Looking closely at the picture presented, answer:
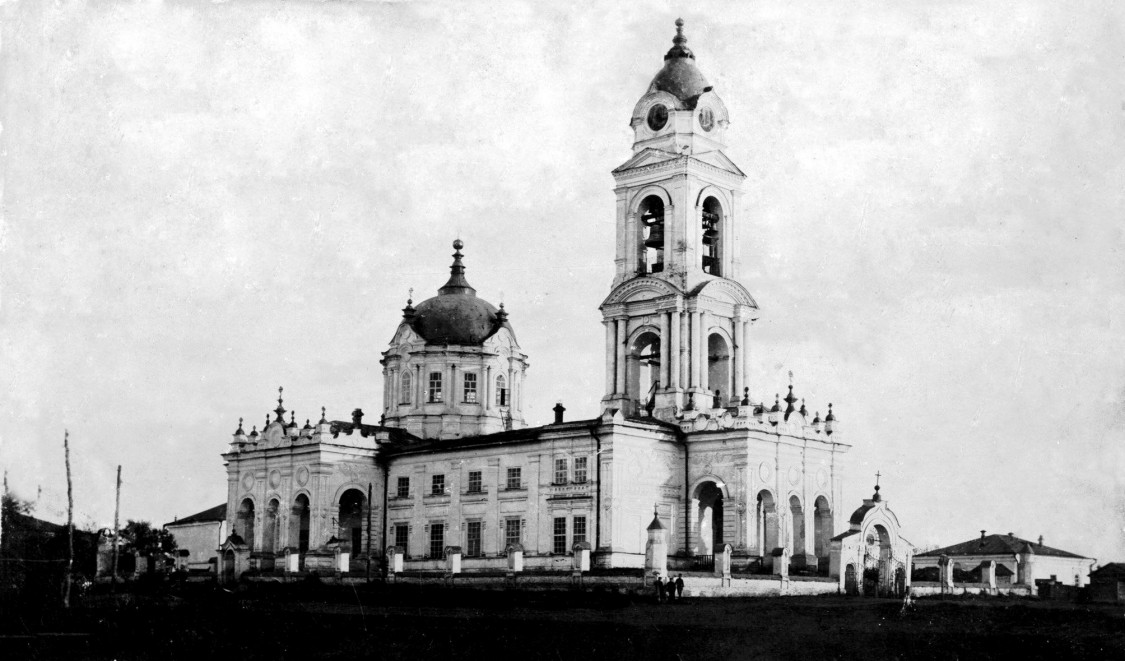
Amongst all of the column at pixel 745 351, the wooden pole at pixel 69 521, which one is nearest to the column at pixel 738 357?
the column at pixel 745 351

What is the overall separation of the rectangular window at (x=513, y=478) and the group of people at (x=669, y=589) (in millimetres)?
12642

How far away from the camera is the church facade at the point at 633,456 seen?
57.2 m

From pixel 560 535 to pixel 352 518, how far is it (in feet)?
41.2

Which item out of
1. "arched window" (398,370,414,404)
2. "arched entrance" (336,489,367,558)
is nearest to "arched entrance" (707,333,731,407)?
"arched window" (398,370,414,404)

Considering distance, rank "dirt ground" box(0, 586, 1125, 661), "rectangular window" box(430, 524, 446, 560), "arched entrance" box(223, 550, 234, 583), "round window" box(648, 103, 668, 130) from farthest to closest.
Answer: "arched entrance" box(223, 550, 234, 583) < "rectangular window" box(430, 524, 446, 560) < "round window" box(648, 103, 668, 130) < "dirt ground" box(0, 586, 1125, 661)

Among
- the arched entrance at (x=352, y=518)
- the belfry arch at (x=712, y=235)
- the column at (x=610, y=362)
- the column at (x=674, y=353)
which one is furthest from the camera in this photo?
the arched entrance at (x=352, y=518)

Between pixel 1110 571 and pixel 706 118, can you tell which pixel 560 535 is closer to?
pixel 706 118

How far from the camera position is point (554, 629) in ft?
123

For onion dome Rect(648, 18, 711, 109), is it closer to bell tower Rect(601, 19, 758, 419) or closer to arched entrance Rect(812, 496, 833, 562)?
bell tower Rect(601, 19, 758, 419)

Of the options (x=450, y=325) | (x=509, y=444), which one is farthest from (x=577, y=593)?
(x=450, y=325)

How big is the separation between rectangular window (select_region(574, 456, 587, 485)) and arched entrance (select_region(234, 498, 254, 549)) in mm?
17883

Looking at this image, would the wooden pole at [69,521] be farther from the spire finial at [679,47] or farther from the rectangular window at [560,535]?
the spire finial at [679,47]

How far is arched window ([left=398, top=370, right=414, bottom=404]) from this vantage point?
234 ft

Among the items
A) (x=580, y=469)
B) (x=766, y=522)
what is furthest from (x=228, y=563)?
(x=766, y=522)
